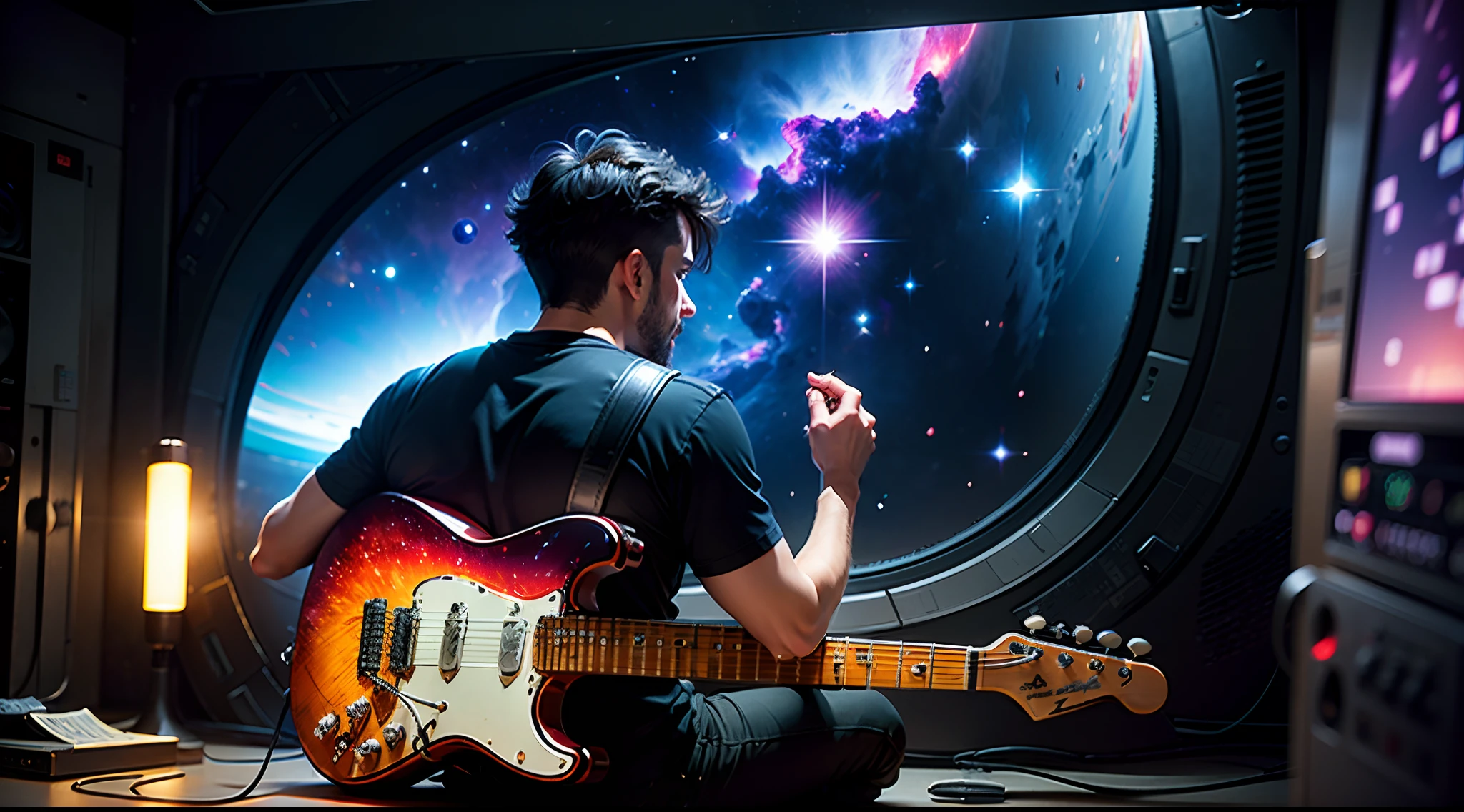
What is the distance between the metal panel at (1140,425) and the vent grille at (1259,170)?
220mm

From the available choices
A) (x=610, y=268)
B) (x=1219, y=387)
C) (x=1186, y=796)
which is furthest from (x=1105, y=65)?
(x=1186, y=796)

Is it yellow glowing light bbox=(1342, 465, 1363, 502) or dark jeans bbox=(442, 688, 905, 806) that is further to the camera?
dark jeans bbox=(442, 688, 905, 806)

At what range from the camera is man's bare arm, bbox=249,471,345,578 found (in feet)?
4.78

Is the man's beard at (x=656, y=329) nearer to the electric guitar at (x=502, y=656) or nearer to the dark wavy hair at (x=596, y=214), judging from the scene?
the dark wavy hair at (x=596, y=214)

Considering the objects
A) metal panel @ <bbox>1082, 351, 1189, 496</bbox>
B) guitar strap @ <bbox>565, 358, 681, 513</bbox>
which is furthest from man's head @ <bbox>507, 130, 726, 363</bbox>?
metal panel @ <bbox>1082, 351, 1189, 496</bbox>

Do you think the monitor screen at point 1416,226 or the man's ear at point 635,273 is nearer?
the monitor screen at point 1416,226

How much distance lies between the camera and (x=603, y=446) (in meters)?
1.22

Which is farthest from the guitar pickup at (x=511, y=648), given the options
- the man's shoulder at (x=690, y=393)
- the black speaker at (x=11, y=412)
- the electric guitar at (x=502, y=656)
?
the black speaker at (x=11, y=412)

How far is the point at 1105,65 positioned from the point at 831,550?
128 cm

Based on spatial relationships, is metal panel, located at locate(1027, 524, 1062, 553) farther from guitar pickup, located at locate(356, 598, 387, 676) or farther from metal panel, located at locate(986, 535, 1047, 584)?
guitar pickup, located at locate(356, 598, 387, 676)

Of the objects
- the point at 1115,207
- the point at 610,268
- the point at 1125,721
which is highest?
the point at 1115,207

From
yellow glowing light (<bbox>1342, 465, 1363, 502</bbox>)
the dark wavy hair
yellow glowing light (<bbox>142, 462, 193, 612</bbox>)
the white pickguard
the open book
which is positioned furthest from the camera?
yellow glowing light (<bbox>142, 462, 193, 612</bbox>)

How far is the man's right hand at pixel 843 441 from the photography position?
4.49 ft

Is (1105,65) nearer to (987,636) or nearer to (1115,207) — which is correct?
(1115,207)
